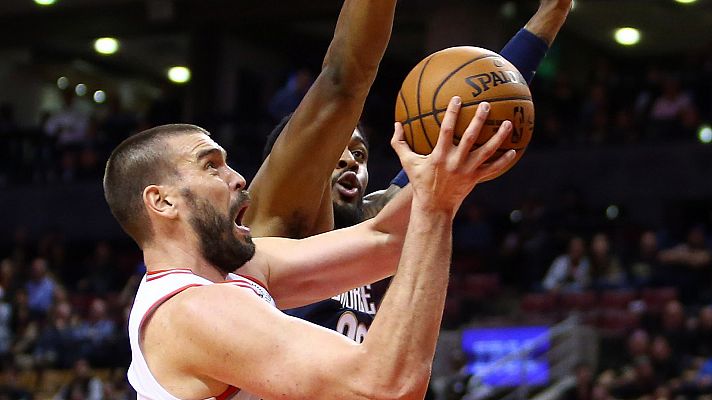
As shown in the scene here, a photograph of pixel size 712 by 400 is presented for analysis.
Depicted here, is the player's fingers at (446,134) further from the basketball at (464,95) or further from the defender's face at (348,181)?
the defender's face at (348,181)

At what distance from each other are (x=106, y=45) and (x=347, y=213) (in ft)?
66.4

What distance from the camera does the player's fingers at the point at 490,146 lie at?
2.80 metres

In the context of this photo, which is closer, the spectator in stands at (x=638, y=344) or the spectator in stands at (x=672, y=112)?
the spectator in stands at (x=638, y=344)

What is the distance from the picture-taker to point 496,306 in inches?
549

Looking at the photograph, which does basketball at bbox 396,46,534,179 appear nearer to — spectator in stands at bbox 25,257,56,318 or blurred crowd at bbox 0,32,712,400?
blurred crowd at bbox 0,32,712,400

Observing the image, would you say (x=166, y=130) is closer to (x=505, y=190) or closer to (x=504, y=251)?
(x=504, y=251)

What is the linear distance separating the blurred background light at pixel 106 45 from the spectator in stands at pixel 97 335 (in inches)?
347

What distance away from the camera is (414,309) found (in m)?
2.78

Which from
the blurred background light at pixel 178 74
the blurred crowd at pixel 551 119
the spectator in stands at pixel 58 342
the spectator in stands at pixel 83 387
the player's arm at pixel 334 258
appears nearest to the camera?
the player's arm at pixel 334 258

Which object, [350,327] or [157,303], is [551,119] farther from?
[157,303]

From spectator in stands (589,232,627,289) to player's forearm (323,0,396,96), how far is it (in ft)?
32.0

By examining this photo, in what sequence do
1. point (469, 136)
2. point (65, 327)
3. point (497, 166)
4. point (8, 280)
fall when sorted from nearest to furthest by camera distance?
1. point (469, 136)
2. point (497, 166)
3. point (65, 327)
4. point (8, 280)

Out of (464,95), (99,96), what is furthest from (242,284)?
(99,96)

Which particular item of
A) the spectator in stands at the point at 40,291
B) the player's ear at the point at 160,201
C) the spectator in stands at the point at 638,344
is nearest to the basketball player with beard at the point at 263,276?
the player's ear at the point at 160,201
